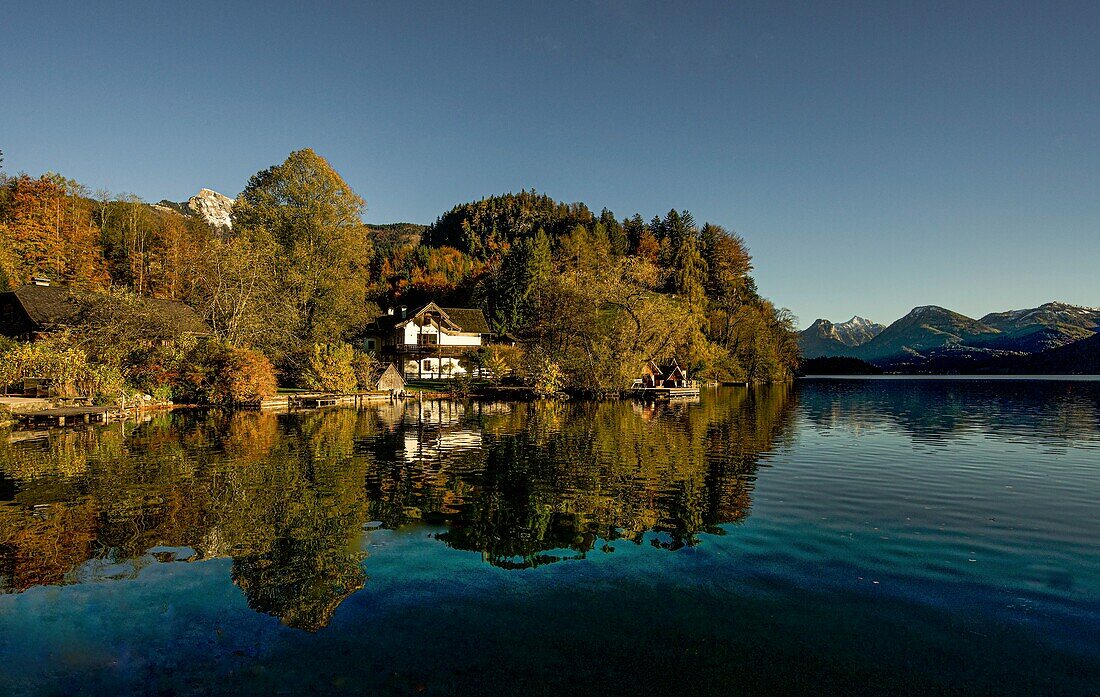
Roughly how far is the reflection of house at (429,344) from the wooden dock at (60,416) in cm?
4645

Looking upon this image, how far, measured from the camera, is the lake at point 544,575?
8047 millimetres

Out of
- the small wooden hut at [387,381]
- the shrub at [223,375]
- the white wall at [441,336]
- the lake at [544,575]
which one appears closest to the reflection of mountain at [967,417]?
the lake at [544,575]

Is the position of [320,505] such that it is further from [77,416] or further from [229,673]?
[77,416]

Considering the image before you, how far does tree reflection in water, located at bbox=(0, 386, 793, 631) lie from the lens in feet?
40.6

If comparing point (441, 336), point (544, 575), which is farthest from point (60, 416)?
point (441, 336)

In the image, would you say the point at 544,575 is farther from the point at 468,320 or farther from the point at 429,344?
the point at 468,320

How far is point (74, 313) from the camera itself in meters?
45.3

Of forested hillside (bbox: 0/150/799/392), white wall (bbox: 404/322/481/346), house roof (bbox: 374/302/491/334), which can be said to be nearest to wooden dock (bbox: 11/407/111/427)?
forested hillside (bbox: 0/150/799/392)

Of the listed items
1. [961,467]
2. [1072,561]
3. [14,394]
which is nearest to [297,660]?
[1072,561]

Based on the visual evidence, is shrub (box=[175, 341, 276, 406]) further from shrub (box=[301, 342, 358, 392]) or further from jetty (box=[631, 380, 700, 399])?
jetty (box=[631, 380, 700, 399])

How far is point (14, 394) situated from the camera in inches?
1688

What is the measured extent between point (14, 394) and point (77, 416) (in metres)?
10.4

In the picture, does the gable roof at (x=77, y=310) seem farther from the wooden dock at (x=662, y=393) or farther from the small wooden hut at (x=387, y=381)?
the wooden dock at (x=662, y=393)

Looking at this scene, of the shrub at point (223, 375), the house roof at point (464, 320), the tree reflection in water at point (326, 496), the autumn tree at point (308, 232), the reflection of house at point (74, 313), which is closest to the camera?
the tree reflection in water at point (326, 496)
